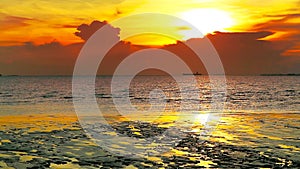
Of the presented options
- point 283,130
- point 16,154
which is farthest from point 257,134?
point 16,154

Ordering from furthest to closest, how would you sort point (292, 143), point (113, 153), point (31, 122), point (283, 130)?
point (31, 122), point (283, 130), point (292, 143), point (113, 153)

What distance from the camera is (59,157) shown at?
17.1m

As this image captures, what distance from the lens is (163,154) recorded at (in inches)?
700

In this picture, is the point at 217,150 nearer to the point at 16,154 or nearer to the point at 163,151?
the point at 163,151

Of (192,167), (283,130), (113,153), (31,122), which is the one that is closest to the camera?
(192,167)

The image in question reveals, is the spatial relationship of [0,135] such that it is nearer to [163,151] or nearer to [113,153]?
[113,153]

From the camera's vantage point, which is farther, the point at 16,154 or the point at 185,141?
the point at 185,141

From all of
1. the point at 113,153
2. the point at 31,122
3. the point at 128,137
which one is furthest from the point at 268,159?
the point at 31,122

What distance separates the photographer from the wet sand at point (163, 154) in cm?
1585

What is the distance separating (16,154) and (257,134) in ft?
50.5

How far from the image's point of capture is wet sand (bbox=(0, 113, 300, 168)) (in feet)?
52.0

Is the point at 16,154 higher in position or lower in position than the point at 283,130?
lower

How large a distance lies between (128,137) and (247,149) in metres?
7.64

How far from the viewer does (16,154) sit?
17.6 meters
